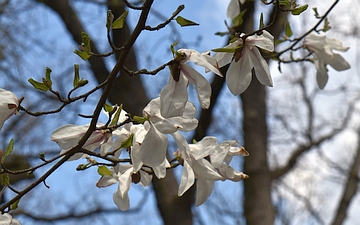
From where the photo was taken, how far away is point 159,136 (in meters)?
0.57

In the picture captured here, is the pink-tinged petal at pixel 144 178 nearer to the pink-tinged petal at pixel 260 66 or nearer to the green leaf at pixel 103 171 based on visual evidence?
the green leaf at pixel 103 171

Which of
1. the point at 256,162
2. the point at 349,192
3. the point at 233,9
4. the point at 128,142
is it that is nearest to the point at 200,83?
the point at 128,142

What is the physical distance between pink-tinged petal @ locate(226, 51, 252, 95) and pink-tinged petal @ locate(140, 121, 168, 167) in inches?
4.3

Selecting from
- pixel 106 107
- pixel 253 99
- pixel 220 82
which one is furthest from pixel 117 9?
pixel 106 107

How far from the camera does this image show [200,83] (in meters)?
0.55

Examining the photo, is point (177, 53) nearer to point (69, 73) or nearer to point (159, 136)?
point (159, 136)

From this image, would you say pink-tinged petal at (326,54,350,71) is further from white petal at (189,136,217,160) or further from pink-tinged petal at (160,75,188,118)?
pink-tinged petal at (160,75,188,118)

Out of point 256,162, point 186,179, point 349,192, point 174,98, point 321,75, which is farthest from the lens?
point 349,192

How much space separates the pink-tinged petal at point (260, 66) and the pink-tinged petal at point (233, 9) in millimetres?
384

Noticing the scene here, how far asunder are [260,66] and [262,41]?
1.2 inches

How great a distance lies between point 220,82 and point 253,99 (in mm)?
399

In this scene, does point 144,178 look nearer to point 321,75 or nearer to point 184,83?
point 184,83

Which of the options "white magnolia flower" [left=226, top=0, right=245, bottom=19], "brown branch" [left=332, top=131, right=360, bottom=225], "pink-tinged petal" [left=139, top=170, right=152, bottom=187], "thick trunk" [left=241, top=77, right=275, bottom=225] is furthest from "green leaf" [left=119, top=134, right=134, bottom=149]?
"brown branch" [left=332, top=131, right=360, bottom=225]

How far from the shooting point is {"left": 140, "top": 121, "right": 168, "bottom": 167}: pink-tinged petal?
0.57 meters
